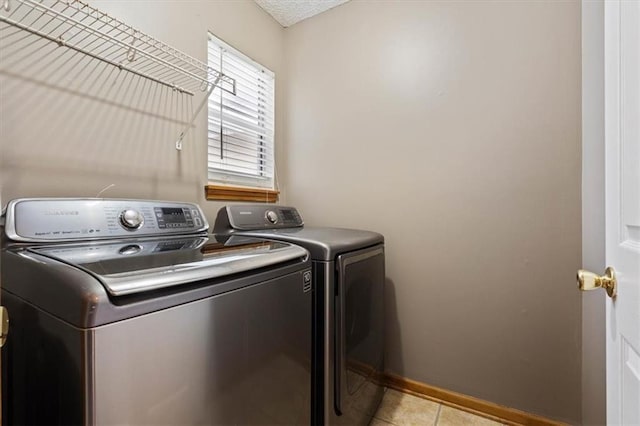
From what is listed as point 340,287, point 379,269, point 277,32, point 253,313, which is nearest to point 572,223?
point 379,269

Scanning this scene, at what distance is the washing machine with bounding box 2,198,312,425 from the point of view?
0.55 meters

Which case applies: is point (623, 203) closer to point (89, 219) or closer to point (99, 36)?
point (89, 219)

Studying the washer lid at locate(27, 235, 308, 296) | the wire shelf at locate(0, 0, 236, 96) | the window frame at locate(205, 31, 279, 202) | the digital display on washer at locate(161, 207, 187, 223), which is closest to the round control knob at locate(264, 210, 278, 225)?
the window frame at locate(205, 31, 279, 202)

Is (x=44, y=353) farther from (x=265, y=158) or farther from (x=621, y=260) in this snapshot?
(x=265, y=158)

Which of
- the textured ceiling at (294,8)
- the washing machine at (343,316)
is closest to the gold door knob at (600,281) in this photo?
the washing machine at (343,316)

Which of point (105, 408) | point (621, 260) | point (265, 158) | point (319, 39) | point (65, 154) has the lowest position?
point (105, 408)

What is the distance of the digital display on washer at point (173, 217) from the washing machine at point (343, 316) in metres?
0.23

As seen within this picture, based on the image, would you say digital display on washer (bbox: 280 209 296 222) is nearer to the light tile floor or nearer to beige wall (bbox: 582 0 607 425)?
the light tile floor

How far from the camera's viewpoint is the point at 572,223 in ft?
4.49

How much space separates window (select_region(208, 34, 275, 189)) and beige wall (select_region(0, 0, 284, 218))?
0.29ft

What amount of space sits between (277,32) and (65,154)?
1615mm

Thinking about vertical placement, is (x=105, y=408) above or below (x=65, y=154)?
below

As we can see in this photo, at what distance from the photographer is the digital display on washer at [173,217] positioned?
3.98ft

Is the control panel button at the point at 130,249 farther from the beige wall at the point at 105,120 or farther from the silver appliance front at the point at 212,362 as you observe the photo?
the beige wall at the point at 105,120
